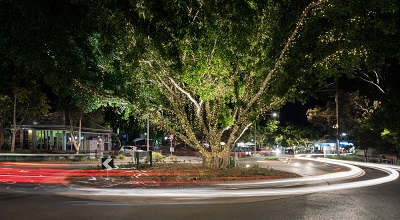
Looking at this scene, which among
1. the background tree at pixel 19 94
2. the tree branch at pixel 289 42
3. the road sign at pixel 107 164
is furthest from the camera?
the background tree at pixel 19 94

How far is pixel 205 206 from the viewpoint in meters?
10.8

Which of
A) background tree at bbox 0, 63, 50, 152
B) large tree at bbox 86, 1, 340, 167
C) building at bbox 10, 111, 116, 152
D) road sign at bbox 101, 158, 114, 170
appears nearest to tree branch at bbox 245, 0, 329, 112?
large tree at bbox 86, 1, 340, 167

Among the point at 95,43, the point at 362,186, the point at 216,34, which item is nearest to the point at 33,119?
the point at 95,43

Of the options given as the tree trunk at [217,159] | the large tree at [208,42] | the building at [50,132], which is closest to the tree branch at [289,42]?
the large tree at [208,42]

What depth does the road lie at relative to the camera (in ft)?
31.1

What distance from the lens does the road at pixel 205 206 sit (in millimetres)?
9484

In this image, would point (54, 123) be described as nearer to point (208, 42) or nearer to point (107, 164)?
point (107, 164)

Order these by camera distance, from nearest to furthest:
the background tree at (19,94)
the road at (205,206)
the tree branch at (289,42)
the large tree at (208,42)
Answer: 1. the road at (205,206)
2. the large tree at (208,42)
3. the tree branch at (289,42)
4. the background tree at (19,94)

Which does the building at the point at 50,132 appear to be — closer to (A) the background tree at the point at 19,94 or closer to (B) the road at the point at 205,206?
(A) the background tree at the point at 19,94

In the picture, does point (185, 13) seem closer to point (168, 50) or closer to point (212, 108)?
point (168, 50)

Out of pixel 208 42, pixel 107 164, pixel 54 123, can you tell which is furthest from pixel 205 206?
pixel 54 123

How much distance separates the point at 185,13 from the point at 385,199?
33.6 feet

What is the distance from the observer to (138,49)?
17.2 m

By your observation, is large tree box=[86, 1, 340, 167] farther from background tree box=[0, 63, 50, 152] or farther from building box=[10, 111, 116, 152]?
building box=[10, 111, 116, 152]
